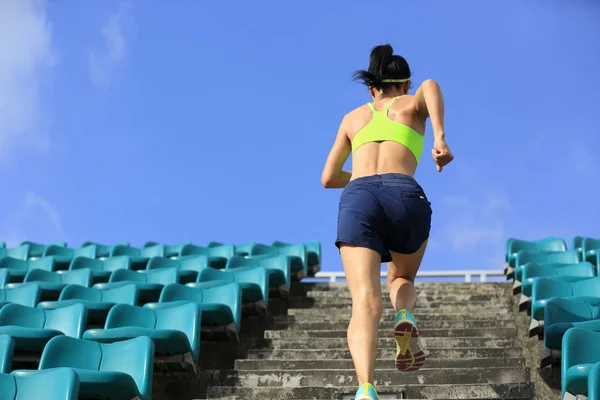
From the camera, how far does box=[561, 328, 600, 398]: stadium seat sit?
13.6 feet

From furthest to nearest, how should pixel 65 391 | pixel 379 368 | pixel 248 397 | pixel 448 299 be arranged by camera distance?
pixel 448 299, pixel 379 368, pixel 248 397, pixel 65 391

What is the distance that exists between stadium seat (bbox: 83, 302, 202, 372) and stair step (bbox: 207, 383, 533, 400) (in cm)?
42

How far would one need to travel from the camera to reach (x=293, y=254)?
9531 mm

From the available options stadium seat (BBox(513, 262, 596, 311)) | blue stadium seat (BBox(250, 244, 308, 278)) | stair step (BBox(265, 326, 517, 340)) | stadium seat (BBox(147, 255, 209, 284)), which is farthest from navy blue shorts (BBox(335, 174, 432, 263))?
stadium seat (BBox(147, 255, 209, 284))

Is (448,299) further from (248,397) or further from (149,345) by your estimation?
(149,345)

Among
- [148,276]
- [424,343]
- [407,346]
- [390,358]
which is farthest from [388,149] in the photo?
[148,276]

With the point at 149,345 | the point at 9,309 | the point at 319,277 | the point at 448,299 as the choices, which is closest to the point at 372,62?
the point at 149,345

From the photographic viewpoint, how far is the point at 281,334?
6852 millimetres

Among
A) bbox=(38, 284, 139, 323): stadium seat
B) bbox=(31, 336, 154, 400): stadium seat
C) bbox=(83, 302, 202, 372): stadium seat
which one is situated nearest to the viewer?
bbox=(31, 336, 154, 400): stadium seat

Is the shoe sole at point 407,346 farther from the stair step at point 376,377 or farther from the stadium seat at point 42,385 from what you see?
the stair step at point 376,377

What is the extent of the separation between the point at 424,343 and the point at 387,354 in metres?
0.41

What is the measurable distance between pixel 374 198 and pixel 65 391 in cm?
154

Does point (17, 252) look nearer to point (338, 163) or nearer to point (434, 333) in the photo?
point (434, 333)

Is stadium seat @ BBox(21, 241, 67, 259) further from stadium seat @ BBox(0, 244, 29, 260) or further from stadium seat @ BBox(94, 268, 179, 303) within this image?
stadium seat @ BBox(94, 268, 179, 303)
